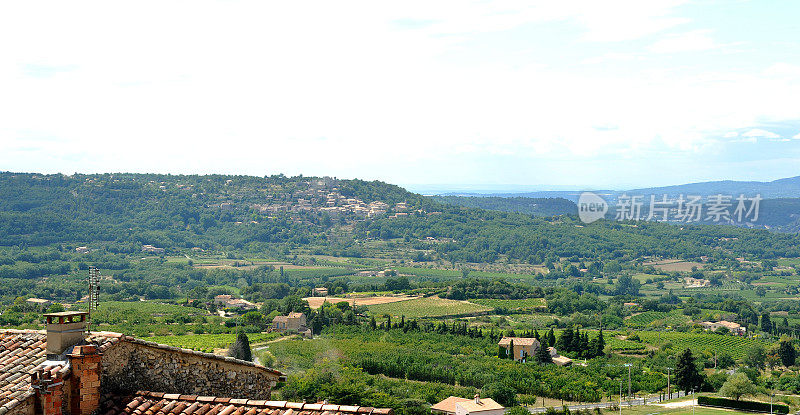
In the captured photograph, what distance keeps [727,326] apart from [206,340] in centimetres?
5495

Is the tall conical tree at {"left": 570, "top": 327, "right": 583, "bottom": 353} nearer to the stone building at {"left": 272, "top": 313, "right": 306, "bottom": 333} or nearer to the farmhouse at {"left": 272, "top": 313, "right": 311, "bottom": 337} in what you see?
the farmhouse at {"left": 272, "top": 313, "right": 311, "bottom": 337}

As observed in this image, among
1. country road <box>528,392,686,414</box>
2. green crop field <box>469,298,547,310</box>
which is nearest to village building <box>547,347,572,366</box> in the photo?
country road <box>528,392,686,414</box>

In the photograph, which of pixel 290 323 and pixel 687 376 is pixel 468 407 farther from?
pixel 290 323

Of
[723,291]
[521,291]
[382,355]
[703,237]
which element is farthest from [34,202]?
[703,237]

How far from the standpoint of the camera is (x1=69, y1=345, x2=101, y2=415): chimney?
23.3 ft

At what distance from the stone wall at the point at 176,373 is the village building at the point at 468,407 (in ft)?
82.3

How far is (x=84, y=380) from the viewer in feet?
23.6

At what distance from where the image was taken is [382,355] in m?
48.4

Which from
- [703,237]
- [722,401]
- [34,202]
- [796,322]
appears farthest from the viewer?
[703,237]

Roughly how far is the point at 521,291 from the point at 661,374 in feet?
164

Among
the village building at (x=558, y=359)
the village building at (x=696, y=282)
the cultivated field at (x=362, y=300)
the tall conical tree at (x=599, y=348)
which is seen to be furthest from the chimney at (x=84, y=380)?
the village building at (x=696, y=282)

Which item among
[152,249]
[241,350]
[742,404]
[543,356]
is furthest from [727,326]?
[152,249]

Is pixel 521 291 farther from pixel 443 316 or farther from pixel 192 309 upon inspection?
pixel 192 309

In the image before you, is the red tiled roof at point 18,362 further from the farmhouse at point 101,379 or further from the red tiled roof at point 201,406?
the red tiled roof at point 201,406
